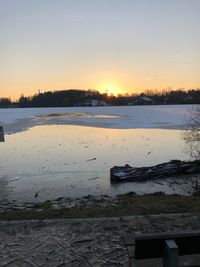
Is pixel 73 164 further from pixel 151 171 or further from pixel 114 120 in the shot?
pixel 114 120

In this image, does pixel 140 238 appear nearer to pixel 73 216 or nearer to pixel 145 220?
pixel 145 220

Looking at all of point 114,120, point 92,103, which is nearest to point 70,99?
point 92,103

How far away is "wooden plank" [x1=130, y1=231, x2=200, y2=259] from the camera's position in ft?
10.0

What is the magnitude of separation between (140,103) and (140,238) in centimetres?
11418

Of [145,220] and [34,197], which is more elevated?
[145,220]

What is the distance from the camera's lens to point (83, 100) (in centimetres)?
13512

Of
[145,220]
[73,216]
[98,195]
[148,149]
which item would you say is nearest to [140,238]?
[145,220]

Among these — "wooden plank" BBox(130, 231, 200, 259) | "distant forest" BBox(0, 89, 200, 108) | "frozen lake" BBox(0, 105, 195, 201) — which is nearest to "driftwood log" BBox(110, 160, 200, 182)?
"frozen lake" BBox(0, 105, 195, 201)

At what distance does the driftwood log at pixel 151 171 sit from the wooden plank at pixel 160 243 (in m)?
7.50

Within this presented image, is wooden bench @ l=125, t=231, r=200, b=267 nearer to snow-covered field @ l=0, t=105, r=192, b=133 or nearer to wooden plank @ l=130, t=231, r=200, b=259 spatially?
wooden plank @ l=130, t=231, r=200, b=259

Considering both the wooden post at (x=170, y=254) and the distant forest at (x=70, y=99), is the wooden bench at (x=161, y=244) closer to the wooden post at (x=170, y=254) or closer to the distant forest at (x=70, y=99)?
the wooden post at (x=170, y=254)

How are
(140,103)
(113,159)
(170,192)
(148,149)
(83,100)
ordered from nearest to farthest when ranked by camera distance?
(170,192) < (113,159) < (148,149) < (140,103) < (83,100)

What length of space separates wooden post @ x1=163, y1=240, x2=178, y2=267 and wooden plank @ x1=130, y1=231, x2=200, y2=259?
22cm

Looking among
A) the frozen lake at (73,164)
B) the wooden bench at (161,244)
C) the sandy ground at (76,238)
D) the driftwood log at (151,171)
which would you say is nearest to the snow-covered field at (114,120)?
the frozen lake at (73,164)
